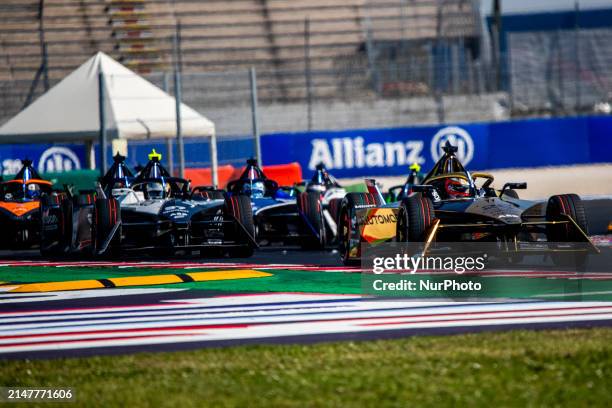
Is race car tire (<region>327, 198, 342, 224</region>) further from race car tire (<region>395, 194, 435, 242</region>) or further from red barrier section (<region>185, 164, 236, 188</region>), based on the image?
red barrier section (<region>185, 164, 236, 188</region>)

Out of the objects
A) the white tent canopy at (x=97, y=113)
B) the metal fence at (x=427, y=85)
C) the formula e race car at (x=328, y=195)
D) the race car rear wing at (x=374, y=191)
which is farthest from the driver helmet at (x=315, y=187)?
the metal fence at (x=427, y=85)

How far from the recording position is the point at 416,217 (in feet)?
37.0

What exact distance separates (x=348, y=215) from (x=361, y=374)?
7187 millimetres

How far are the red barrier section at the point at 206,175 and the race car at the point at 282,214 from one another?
21.6 feet

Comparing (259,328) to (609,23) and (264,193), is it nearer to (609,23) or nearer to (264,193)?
(264,193)

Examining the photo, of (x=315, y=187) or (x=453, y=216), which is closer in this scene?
(x=453, y=216)

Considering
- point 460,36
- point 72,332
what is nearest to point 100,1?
point 460,36

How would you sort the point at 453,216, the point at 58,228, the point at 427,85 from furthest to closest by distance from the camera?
the point at 427,85
the point at 58,228
the point at 453,216

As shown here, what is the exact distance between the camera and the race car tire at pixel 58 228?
1625 cm

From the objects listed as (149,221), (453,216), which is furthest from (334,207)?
(453,216)

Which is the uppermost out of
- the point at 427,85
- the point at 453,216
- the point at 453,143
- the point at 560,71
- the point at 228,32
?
the point at 228,32

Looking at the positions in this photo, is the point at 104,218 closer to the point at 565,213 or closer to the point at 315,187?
the point at 315,187

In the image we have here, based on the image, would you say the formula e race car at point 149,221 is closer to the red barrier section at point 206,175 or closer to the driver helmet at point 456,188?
the driver helmet at point 456,188

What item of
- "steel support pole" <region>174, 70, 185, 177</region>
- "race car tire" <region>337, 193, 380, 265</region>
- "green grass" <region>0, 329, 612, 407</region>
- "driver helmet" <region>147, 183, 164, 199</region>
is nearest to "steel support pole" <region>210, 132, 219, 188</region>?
"steel support pole" <region>174, 70, 185, 177</region>
